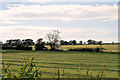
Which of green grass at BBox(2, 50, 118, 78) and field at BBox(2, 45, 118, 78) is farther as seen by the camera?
green grass at BBox(2, 50, 118, 78)

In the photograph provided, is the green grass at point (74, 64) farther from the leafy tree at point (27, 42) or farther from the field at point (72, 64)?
the leafy tree at point (27, 42)

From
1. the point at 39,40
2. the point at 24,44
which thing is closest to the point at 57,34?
the point at 39,40

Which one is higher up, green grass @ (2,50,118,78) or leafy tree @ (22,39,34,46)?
leafy tree @ (22,39,34,46)

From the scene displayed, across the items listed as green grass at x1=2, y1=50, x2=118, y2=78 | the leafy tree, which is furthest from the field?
the leafy tree

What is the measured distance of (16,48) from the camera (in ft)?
104

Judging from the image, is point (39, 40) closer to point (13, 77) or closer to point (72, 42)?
point (72, 42)

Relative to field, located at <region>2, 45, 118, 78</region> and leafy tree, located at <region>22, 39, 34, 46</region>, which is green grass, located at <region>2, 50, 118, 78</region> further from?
leafy tree, located at <region>22, 39, 34, 46</region>

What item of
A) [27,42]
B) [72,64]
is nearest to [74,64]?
[72,64]

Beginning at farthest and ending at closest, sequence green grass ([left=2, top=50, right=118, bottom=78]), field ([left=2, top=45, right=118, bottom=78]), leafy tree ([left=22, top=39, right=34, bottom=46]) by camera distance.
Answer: leafy tree ([left=22, top=39, right=34, bottom=46]), green grass ([left=2, top=50, right=118, bottom=78]), field ([left=2, top=45, right=118, bottom=78])

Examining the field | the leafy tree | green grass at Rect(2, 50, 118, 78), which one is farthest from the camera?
the leafy tree

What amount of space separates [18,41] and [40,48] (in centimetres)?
389

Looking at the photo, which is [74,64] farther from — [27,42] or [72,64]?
[27,42]

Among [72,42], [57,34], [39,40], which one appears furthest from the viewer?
[57,34]

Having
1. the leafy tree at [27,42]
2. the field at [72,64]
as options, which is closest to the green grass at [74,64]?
the field at [72,64]
